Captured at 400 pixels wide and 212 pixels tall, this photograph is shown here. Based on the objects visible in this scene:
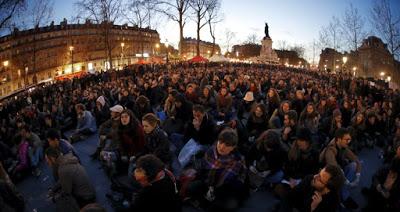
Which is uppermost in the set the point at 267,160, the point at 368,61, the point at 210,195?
the point at 368,61

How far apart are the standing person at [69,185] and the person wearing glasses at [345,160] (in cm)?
395

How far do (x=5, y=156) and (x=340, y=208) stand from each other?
7.41 m

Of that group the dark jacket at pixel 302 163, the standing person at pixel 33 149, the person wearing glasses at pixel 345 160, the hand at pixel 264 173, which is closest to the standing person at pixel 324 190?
the dark jacket at pixel 302 163

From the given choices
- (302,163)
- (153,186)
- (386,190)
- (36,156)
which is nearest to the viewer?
(153,186)

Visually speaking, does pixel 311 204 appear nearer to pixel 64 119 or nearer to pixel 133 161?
pixel 133 161

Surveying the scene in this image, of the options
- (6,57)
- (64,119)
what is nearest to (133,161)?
(64,119)

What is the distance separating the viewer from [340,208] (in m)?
6.06

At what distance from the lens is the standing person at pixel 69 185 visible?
208 inches

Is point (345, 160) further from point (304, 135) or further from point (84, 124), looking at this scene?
point (84, 124)

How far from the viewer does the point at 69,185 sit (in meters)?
5.29

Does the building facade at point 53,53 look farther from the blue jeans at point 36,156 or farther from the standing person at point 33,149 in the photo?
the standing person at point 33,149

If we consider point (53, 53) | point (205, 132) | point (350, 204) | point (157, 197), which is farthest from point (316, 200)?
point (53, 53)

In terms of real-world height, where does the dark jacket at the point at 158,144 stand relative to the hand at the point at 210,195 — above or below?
above

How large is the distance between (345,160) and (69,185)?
4.71 meters
